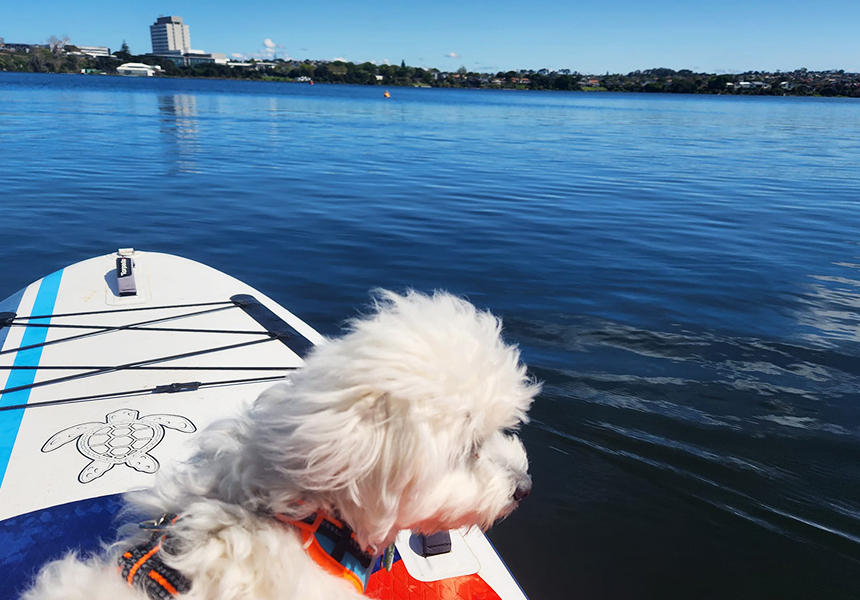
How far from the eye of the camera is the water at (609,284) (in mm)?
5203

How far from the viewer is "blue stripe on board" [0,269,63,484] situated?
13.9 ft

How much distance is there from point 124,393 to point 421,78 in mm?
203596

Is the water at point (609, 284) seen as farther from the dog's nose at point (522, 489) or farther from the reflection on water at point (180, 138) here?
the dog's nose at point (522, 489)

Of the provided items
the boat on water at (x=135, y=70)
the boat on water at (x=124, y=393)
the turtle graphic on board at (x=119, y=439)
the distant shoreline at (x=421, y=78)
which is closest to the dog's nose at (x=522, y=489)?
the boat on water at (x=124, y=393)

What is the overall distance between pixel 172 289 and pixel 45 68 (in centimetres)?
19726

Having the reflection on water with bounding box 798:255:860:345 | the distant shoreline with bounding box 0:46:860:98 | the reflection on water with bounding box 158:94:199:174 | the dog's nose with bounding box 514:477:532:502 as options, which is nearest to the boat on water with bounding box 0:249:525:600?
the dog's nose with bounding box 514:477:532:502

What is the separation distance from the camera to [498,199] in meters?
17.7

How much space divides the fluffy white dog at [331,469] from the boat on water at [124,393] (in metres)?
0.58

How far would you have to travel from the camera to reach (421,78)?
639ft

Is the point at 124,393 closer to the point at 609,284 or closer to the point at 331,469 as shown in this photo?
the point at 331,469

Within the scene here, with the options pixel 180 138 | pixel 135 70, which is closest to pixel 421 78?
pixel 135 70

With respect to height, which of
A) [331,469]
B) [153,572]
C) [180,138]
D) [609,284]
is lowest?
[609,284]

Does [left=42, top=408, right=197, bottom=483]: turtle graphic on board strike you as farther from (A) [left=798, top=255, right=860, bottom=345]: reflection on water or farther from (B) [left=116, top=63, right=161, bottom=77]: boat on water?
(B) [left=116, top=63, right=161, bottom=77]: boat on water

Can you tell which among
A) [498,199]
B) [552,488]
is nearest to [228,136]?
[498,199]
